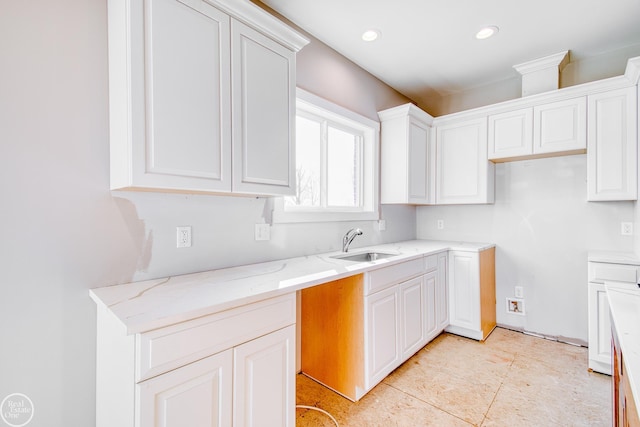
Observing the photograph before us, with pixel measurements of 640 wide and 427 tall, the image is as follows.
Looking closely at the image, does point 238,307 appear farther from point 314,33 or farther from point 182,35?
point 314,33

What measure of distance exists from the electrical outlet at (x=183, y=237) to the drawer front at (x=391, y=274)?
1066 mm

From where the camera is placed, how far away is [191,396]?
1.06 meters

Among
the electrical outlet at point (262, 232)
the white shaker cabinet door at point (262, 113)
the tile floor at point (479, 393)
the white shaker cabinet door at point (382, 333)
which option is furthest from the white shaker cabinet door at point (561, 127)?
the electrical outlet at point (262, 232)

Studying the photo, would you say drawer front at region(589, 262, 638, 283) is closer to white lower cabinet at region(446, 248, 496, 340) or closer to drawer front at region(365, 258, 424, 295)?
white lower cabinet at region(446, 248, 496, 340)

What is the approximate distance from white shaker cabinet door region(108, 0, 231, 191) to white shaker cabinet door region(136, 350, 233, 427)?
73cm

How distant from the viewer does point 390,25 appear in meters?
2.28

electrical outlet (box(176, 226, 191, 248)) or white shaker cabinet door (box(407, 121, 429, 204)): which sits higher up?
white shaker cabinet door (box(407, 121, 429, 204))

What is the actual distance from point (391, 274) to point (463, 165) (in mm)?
1691

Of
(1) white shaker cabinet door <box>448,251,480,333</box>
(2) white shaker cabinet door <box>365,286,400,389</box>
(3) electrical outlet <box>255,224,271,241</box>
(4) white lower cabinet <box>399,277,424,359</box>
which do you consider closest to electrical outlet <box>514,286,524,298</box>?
(1) white shaker cabinet door <box>448,251,480,333</box>

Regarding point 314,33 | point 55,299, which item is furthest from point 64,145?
point 314,33

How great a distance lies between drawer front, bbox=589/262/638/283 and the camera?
213cm

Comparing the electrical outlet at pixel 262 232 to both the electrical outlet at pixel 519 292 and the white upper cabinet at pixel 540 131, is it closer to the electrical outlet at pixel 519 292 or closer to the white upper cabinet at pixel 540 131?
the white upper cabinet at pixel 540 131

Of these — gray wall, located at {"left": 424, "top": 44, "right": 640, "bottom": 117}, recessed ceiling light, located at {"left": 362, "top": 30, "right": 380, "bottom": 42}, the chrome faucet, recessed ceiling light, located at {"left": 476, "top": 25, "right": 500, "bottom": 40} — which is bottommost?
the chrome faucet

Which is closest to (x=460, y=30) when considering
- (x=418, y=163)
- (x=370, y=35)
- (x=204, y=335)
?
(x=370, y=35)
